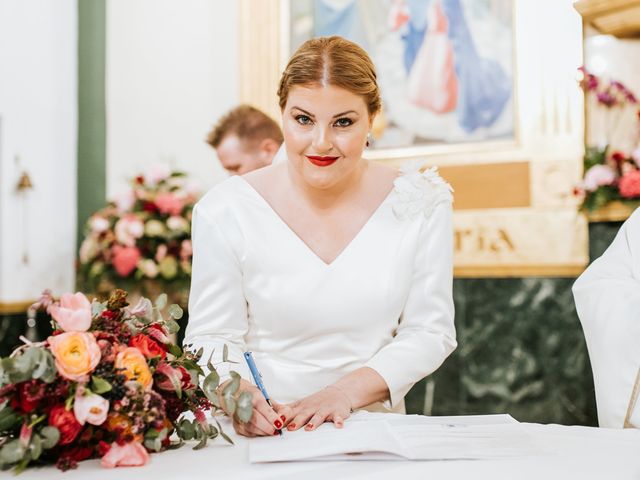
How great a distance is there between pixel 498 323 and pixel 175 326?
4.03 metres

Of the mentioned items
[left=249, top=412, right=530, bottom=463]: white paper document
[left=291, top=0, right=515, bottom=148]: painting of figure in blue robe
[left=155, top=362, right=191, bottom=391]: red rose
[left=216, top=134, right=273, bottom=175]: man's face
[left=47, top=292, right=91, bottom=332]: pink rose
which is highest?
[left=291, top=0, right=515, bottom=148]: painting of figure in blue robe

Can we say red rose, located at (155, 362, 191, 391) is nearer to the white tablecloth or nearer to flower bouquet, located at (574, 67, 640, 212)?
the white tablecloth

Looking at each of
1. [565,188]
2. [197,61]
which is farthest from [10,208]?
[565,188]

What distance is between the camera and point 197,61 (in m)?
6.52

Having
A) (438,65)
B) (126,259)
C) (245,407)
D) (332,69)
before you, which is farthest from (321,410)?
(438,65)

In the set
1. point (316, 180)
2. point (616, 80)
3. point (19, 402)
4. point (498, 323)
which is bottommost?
point (498, 323)

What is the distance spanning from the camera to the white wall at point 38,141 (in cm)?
573

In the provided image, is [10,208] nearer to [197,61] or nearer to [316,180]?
[197,61]

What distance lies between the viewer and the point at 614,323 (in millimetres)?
2088

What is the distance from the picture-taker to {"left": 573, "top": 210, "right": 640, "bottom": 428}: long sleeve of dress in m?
2.05

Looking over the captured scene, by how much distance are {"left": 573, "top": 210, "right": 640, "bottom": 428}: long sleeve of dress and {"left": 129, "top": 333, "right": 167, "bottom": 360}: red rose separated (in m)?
1.19

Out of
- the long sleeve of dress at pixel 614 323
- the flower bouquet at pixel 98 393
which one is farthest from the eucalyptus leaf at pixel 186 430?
the long sleeve of dress at pixel 614 323

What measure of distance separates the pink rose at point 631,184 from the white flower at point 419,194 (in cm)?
257

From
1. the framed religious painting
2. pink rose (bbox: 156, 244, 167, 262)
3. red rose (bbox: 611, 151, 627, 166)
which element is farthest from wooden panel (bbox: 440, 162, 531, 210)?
pink rose (bbox: 156, 244, 167, 262)
